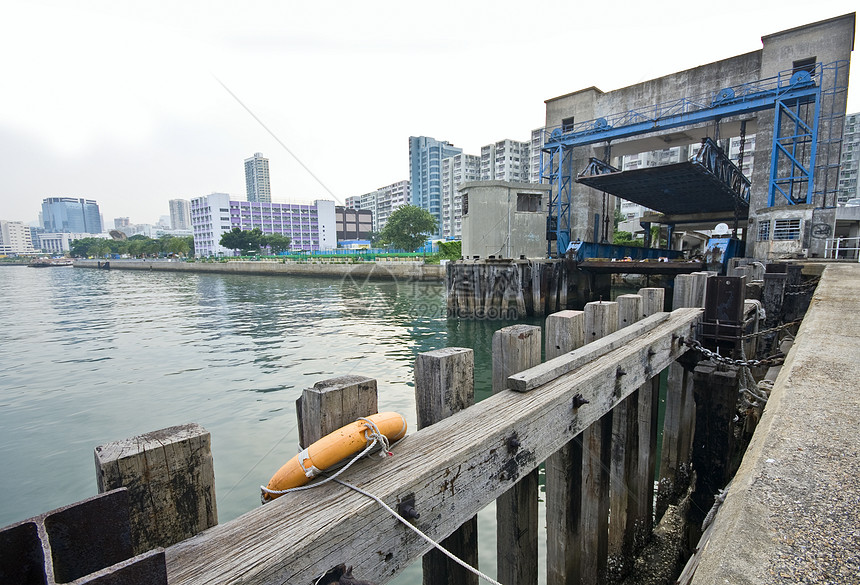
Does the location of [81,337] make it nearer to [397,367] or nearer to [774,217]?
[397,367]

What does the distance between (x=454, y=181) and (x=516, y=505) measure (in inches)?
5326

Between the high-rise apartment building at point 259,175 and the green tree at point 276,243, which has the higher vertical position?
the high-rise apartment building at point 259,175

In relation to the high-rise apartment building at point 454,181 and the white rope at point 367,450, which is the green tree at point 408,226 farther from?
the white rope at point 367,450

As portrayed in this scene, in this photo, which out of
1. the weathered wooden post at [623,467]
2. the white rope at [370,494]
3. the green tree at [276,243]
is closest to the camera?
the white rope at [370,494]

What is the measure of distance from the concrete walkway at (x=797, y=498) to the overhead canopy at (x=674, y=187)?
19180 mm

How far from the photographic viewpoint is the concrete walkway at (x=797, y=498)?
1.26 m

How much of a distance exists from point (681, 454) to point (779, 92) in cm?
2291

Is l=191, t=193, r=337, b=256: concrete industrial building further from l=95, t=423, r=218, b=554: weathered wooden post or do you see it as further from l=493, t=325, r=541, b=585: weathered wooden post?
l=95, t=423, r=218, b=554: weathered wooden post

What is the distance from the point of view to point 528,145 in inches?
4914

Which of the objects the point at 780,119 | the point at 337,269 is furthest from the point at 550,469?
the point at 337,269

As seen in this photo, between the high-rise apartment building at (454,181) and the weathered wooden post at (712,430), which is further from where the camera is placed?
the high-rise apartment building at (454,181)

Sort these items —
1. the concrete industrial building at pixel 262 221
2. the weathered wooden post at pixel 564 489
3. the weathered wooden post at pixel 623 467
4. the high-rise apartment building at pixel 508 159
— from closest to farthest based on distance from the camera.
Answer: the weathered wooden post at pixel 564 489
the weathered wooden post at pixel 623 467
the high-rise apartment building at pixel 508 159
the concrete industrial building at pixel 262 221

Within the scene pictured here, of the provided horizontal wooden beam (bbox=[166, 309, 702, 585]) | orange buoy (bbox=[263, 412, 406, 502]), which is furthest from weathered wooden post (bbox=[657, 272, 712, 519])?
orange buoy (bbox=[263, 412, 406, 502])

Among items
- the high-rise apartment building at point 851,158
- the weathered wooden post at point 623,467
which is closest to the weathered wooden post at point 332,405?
the weathered wooden post at point 623,467
